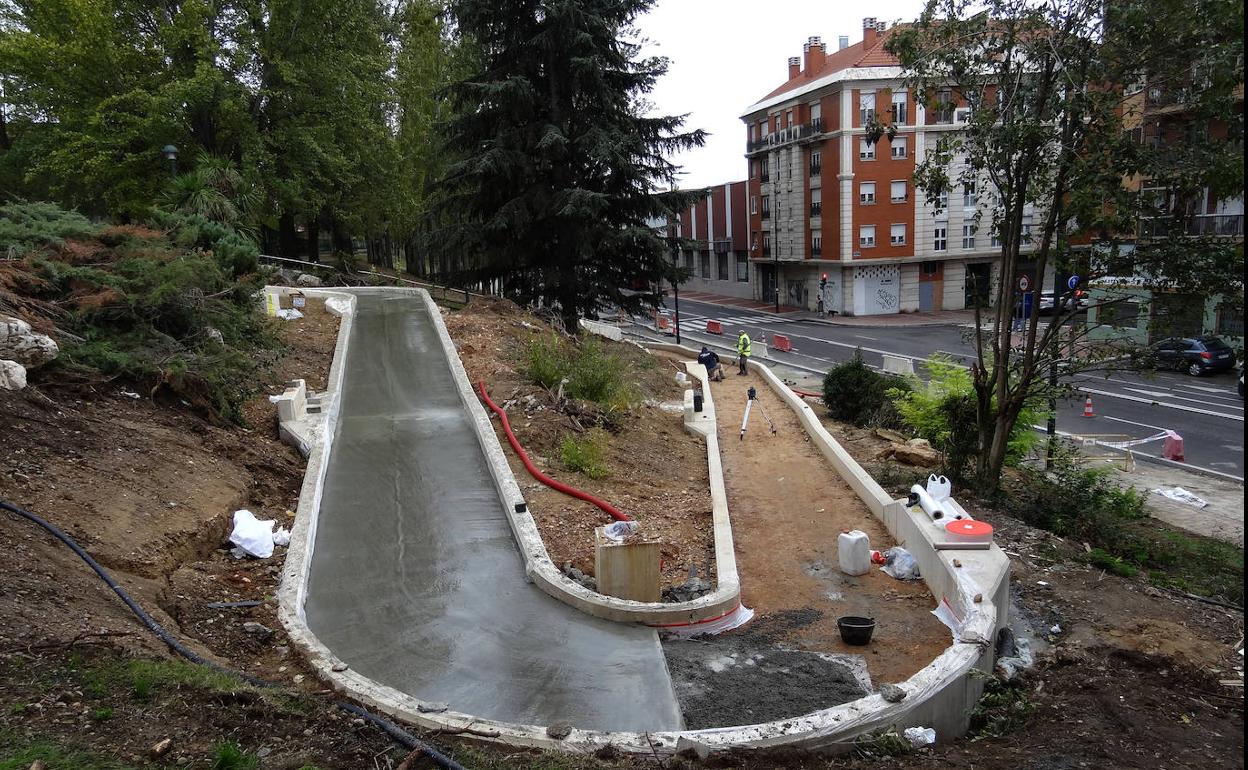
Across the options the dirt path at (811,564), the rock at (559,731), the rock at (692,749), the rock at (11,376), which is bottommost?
the dirt path at (811,564)

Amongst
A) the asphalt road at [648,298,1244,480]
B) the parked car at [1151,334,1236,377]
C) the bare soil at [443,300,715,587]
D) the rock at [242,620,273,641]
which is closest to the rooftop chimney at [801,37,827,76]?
the asphalt road at [648,298,1244,480]

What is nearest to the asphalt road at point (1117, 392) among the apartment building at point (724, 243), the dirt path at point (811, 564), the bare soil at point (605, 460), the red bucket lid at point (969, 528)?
the dirt path at point (811, 564)

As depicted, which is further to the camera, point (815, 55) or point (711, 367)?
point (815, 55)

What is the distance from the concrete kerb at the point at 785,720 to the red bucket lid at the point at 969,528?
Answer: 2.15 ft

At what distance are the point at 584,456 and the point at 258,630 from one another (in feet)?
19.9

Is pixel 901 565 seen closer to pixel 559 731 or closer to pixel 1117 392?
pixel 559 731

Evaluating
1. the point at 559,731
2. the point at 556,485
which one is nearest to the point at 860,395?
the point at 556,485

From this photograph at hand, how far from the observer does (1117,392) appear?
29.6 meters

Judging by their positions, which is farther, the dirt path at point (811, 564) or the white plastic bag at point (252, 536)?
the white plastic bag at point (252, 536)

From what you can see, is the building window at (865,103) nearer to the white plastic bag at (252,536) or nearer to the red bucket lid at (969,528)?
the red bucket lid at (969,528)

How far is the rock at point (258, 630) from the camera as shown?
7469 mm

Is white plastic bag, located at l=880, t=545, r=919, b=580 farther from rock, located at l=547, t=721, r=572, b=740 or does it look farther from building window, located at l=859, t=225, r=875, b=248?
building window, located at l=859, t=225, r=875, b=248

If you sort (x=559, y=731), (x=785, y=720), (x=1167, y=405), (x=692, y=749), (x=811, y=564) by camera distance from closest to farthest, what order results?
(x=692, y=749), (x=559, y=731), (x=785, y=720), (x=811, y=564), (x=1167, y=405)

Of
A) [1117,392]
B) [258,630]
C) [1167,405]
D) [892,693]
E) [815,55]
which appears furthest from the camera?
[815,55]
